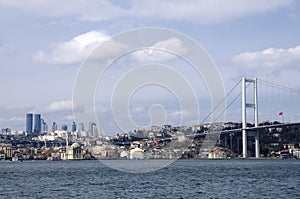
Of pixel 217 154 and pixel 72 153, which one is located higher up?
pixel 217 154

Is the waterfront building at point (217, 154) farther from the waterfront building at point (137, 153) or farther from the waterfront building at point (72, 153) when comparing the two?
the waterfront building at point (72, 153)

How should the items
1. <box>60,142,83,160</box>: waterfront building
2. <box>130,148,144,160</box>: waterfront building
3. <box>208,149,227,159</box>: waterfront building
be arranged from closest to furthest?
<box>130,148,144,160</box>: waterfront building < <box>208,149,227,159</box>: waterfront building < <box>60,142,83,160</box>: waterfront building

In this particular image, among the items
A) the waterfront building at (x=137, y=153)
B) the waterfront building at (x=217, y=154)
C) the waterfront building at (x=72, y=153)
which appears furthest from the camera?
the waterfront building at (x=72, y=153)

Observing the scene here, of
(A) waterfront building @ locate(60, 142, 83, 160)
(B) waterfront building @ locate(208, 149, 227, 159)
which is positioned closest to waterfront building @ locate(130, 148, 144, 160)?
(B) waterfront building @ locate(208, 149, 227, 159)

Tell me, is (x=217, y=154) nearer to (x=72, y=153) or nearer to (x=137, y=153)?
(x=137, y=153)

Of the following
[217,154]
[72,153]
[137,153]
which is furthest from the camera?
[72,153]

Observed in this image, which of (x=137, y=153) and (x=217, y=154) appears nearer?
(x=137, y=153)

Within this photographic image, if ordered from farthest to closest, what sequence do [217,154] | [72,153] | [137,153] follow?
1. [72,153]
2. [217,154]
3. [137,153]

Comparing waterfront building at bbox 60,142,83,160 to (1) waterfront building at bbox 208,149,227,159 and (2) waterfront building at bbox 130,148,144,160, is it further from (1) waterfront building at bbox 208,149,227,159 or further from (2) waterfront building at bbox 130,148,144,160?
(2) waterfront building at bbox 130,148,144,160

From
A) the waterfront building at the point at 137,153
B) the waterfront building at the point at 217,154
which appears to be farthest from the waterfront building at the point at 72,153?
the waterfront building at the point at 137,153

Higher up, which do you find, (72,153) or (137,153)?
(137,153)

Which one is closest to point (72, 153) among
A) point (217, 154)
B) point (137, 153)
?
point (217, 154)

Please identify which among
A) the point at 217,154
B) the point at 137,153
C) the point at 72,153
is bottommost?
the point at 72,153
